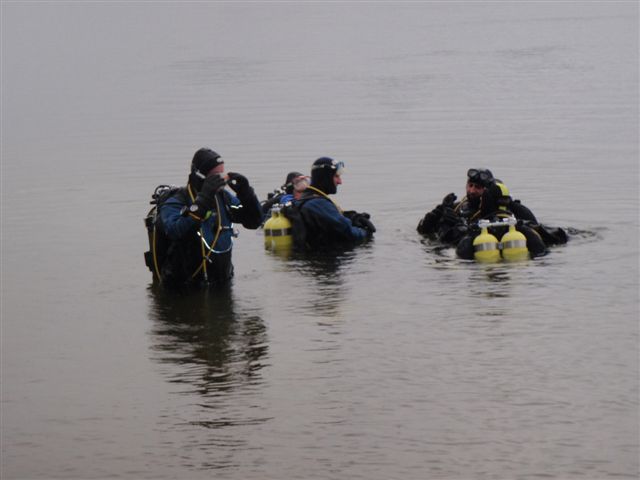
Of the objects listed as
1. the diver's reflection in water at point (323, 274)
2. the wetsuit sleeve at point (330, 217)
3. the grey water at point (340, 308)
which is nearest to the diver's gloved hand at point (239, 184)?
the grey water at point (340, 308)

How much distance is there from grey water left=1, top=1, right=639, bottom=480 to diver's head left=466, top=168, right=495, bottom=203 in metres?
0.74

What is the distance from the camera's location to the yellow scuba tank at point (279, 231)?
1755 centimetres

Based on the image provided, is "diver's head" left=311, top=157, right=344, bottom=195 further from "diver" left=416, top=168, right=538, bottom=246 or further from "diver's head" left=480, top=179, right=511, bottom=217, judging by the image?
"diver's head" left=480, top=179, right=511, bottom=217

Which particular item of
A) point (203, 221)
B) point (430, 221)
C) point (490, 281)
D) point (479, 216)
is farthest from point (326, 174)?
point (490, 281)

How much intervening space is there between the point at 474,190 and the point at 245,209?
3070 millimetres

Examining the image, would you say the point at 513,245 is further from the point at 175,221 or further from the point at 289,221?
the point at 175,221

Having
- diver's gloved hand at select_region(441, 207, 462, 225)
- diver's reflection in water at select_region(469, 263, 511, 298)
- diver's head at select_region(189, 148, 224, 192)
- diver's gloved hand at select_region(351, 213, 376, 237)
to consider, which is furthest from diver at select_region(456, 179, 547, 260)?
diver's head at select_region(189, 148, 224, 192)

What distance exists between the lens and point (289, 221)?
17.6 meters

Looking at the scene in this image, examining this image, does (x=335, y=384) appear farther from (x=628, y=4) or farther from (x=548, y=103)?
(x=628, y=4)

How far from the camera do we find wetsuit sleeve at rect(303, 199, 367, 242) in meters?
17.1

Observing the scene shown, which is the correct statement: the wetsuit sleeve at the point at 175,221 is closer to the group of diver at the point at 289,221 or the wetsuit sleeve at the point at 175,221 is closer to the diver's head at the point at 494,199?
the group of diver at the point at 289,221

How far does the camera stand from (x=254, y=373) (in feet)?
39.7

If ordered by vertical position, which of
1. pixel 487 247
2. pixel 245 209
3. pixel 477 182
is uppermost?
pixel 477 182

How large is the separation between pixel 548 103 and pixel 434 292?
1728cm
